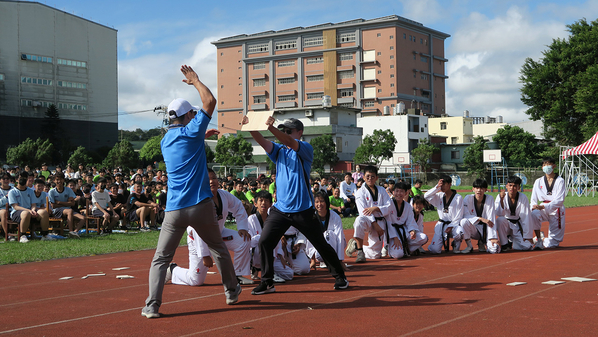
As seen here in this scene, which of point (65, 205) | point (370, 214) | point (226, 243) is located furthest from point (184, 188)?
point (65, 205)

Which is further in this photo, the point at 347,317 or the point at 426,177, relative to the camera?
the point at 426,177

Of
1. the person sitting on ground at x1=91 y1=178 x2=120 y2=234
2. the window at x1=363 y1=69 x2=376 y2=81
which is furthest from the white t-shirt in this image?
the window at x1=363 y1=69 x2=376 y2=81

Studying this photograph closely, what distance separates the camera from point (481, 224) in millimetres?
9820

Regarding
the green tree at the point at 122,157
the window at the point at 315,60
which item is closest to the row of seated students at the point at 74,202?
the green tree at the point at 122,157

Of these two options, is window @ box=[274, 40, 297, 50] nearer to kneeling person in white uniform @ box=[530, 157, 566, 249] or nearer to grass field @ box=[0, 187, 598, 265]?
grass field @ box=[0, 187, 598, 265]

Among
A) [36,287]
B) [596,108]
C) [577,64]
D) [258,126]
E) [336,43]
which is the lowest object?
[36,287]

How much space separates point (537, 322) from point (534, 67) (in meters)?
38.9

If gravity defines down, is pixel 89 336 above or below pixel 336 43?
below

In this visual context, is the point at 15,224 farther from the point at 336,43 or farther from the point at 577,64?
the point at 336,43

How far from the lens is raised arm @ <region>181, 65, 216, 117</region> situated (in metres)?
5.16

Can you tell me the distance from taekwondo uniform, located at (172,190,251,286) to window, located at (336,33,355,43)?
87.1 m

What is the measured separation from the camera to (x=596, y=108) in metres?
34.1

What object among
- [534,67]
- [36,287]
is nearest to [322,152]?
[534,67]

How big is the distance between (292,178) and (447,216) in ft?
15.9
